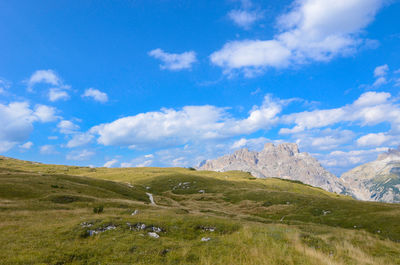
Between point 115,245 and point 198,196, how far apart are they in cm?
6787

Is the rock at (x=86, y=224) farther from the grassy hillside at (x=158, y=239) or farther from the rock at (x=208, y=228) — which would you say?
the rock at (x=208, y=228)

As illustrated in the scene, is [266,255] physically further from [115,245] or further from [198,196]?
[198,196]

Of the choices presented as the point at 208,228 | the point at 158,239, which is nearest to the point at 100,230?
the point at 158,239

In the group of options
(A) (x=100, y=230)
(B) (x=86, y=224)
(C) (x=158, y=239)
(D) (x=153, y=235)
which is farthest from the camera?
(B) (x=86, y=224)

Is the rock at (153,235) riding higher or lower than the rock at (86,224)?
lower

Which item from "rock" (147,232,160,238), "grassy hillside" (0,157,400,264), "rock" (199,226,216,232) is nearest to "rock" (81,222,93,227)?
"grassy hillside" (0,157,400,264)

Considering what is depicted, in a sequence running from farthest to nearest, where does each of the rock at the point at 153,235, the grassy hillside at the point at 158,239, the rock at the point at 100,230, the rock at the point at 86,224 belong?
the rock at the point at 86,224
the rock at the point at 100,230
the rock at the point at 153,235
the grassy hillside at the point at 158,239

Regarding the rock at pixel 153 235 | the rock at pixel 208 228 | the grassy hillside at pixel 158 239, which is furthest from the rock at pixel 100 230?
the rock at pixel 208 228

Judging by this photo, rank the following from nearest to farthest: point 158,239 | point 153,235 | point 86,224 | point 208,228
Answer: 1. point 158,239
2. point 153,235
3. point 86,224
4. point 208,228

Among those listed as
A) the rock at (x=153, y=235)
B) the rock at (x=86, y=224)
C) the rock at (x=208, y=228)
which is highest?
the rock at (x=86, y=224)

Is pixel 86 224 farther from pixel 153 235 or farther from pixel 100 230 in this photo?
pixel 153 235

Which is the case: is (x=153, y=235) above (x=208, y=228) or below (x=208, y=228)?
above

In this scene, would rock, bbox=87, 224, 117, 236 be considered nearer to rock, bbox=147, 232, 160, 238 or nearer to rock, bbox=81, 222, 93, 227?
rock, bbox=81, 222, 93, 227

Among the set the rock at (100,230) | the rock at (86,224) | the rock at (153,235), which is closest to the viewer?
the rock at (153,235)
